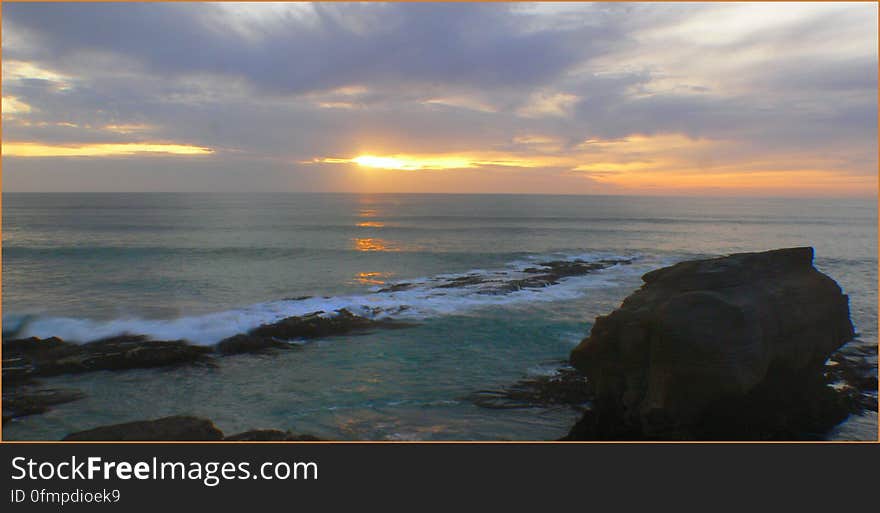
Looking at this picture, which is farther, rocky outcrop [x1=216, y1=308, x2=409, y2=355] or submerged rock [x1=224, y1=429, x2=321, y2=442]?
rocky outcrop [x1=216, y1=308, x2=409, y2=355]

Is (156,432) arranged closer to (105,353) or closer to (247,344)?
(247,344)

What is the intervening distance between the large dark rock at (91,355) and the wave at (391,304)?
91 centimetres

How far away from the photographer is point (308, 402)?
1370cm

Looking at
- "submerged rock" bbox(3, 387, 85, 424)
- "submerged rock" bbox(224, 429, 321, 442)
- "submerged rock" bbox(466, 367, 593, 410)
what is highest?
"submerged rock" bbox(466, 367, 593, 410)

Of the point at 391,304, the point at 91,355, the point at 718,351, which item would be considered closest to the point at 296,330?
the point at 391,304

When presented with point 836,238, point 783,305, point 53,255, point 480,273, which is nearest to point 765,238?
point 836,238

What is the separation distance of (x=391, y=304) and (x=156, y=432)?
1536 cm

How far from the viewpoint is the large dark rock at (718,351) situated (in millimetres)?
10680

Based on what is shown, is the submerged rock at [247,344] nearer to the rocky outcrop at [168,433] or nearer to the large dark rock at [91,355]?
the large dark rock at [91,355]

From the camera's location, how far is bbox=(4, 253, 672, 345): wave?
66.5ft

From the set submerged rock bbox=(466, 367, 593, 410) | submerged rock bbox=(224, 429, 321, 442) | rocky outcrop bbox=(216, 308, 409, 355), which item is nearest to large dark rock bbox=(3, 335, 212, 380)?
rocky outcrop bbox=(216, 308, 409, 355)

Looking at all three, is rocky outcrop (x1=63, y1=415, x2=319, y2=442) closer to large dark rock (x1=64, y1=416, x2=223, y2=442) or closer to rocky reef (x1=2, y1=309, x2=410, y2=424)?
large dark rock (x1=64, y1=416, x2=223, y2=442)

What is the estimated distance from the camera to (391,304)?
25016 millimetres

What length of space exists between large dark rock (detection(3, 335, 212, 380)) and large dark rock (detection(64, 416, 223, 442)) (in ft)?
20.5
